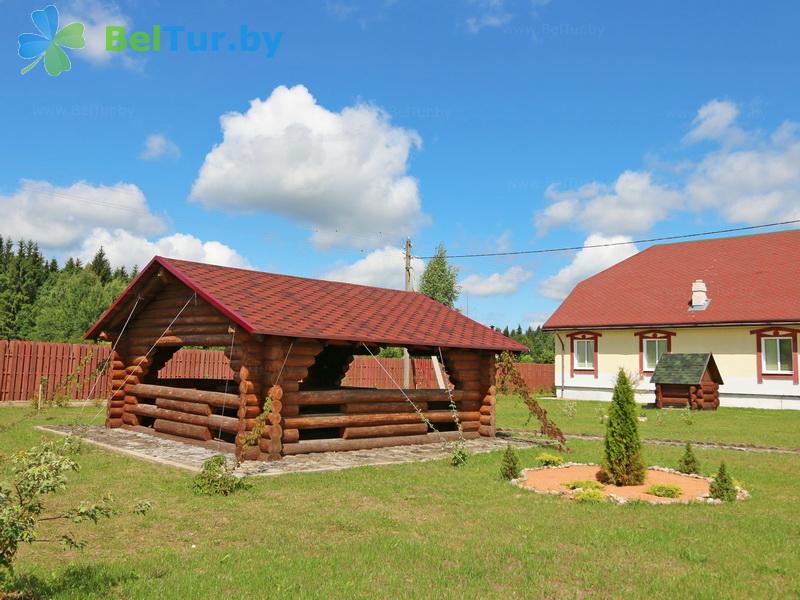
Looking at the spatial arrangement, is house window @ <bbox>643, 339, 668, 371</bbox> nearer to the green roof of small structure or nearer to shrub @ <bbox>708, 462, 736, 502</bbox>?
the green roof of small structure

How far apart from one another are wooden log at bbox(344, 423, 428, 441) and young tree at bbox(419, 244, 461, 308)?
140 ft

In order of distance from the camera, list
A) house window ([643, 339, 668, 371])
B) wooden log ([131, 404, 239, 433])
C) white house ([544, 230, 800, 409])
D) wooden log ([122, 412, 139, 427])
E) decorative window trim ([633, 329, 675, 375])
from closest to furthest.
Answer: wooden log ([131, 404, 239, 433]) → wooden log ([122, 412, 139, 427]) → white house ([544, 230, 800, 409]) → decorative window trim ([633, 329, 675, 375]) → house window ([643, 339, 668, 371])

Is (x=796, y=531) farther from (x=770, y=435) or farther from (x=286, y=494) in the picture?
(x=770, y=435)

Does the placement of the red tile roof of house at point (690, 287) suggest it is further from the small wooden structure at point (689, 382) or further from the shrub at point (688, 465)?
the shrub at point (688, 465)

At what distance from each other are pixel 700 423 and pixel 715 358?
8.42 meters

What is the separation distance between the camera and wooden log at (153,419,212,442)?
13750 mm

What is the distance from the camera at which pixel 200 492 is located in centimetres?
899

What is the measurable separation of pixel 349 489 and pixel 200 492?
216 centimetres

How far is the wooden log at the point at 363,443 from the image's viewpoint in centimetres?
1281

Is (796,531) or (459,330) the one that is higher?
(459,330)

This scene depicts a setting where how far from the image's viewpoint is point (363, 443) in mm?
13922

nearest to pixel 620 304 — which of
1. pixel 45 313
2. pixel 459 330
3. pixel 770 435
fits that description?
pixel 770 435

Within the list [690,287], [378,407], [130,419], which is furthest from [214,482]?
[690,287]

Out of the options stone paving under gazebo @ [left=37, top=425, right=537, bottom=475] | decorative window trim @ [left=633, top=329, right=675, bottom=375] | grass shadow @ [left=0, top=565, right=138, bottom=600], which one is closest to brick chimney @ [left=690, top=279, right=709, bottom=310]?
decorative window trim @ [left=633, top=329, right=675, bottom=375]
